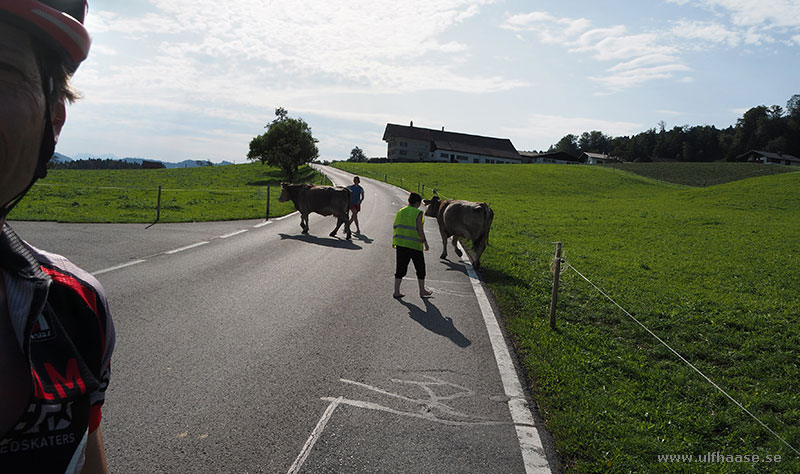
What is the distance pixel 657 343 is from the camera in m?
6.96

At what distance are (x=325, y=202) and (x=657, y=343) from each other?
38.7 feet

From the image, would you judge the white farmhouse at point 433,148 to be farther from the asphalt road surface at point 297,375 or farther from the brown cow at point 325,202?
the asphalt road surface at point 297,375

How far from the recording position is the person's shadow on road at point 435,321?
6513mm

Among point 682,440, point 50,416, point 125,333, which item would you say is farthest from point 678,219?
point 50,416

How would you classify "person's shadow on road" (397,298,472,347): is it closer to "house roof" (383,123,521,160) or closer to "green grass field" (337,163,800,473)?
"green grass field" (337,163,800,473)

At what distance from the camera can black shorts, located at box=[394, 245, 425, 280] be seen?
28.6 ft

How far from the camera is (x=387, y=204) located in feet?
99.3

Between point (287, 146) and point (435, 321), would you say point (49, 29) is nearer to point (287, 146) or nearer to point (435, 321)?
point (435, 321)

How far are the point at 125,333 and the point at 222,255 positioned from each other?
18.8 feet

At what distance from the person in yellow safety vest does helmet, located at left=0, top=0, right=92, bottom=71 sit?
25.0ft

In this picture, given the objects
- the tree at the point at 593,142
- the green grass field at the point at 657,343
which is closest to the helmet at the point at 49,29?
the green grass field at the point at 657,343

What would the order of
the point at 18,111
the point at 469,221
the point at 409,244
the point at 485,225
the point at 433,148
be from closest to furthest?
the point at 18,111
the point at 409,244
the point at 485,225
the point at 469,221
the point at 433,148

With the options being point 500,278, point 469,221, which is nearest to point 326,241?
point 469,221

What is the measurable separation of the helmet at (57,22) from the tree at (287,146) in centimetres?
5873
